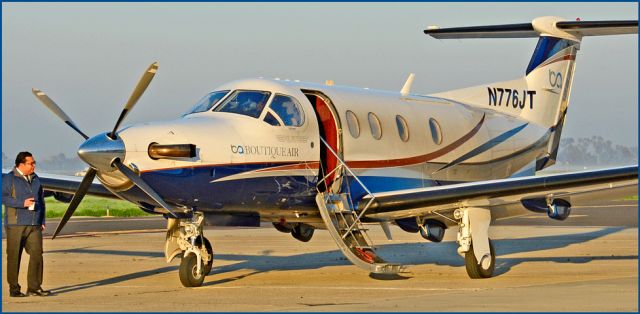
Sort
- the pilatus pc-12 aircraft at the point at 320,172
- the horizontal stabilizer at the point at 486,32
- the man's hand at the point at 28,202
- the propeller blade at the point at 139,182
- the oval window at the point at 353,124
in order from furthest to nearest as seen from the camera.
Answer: the horizontal stabilizer at the point at 486,32
the oval window at the point at 353,124
the pilatus pc-12 aircraft at the point at 320,172
the man's hand at the point at 28,202
the propeller blade at the point at 139,182

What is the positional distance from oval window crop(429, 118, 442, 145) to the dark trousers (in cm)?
827

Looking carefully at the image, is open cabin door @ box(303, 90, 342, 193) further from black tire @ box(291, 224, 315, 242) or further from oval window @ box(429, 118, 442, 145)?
oval window @ box(429, 118, 442, 145)

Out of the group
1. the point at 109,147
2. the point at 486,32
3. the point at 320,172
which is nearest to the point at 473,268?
the point at 320,172

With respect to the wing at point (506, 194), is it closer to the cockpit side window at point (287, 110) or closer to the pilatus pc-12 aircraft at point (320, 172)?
the pilatus pc-12 aircraft at point (320, 172)

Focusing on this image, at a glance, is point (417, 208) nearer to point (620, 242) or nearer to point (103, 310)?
point (103, 310)

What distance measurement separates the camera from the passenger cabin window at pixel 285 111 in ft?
58.7

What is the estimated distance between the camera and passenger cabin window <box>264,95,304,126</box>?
17.9 meters

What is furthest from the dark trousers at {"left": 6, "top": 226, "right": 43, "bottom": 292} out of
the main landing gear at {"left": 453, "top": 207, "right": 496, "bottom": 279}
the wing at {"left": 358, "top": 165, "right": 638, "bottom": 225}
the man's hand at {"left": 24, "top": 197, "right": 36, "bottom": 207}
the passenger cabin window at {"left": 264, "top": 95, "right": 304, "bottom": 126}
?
the main landing gear at {"left": 453, "top": 207, "right": 496, "bottom": 279}

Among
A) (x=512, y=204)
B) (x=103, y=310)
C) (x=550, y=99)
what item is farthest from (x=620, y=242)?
(x=103, y=310)

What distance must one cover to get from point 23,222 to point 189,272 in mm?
2556

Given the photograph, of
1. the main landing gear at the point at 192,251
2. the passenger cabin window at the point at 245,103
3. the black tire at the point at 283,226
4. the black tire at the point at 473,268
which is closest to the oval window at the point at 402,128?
the black tire at the point at 283,226

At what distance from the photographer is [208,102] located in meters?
18.0

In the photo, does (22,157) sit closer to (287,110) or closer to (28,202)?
(28,202)

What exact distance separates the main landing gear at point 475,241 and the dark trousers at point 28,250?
687 cm
